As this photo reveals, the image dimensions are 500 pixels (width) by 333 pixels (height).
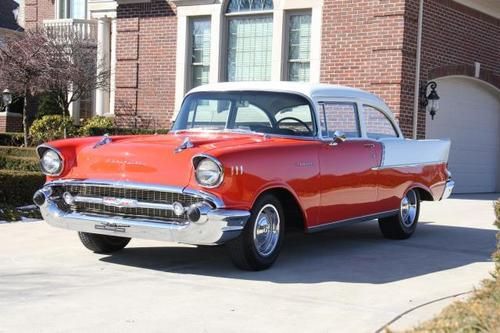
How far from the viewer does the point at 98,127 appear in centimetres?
1683

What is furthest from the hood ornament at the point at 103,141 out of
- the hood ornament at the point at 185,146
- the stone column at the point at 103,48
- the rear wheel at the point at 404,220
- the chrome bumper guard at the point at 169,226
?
the stone column at the point at 103,48

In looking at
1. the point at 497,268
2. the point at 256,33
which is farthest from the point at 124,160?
the point at 256,33

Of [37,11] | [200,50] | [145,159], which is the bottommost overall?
[145,159]

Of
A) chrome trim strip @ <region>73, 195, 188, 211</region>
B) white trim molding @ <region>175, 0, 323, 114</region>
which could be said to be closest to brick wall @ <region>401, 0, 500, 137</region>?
white trim molding @ <region>175, 0, 323, 114</region>

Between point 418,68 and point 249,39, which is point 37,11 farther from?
point 418,68

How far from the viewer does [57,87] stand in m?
17.6

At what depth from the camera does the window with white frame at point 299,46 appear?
47.3ft

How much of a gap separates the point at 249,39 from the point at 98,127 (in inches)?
172

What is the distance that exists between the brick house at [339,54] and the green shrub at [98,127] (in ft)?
1.35

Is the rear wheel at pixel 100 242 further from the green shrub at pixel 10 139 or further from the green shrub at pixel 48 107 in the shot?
the green shrub at pixel 48 107

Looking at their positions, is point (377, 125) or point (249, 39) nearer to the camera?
point (377, 125)

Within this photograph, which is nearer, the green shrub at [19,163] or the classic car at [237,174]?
the classic car at [237,174]

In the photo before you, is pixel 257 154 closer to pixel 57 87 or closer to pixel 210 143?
pixel 210 143

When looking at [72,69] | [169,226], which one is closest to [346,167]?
[169,226]
